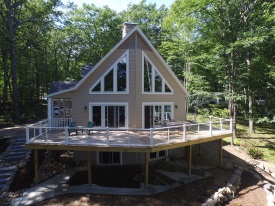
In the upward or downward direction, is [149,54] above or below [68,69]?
below

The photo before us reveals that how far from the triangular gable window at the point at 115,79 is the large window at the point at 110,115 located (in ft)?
3.54

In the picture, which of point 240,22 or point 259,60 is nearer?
point 240,22

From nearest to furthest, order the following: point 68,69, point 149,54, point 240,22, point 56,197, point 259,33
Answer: point 56,197 < point 149,54 < point 259,33 < point 240,22 < point 68,69

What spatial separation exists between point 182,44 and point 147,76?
12.2 meters

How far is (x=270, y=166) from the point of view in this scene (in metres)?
16.4

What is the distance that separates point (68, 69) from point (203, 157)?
110 ft

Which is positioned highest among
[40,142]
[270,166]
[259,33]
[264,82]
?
[259,33]

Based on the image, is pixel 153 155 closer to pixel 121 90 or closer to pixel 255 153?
pixel 121 90

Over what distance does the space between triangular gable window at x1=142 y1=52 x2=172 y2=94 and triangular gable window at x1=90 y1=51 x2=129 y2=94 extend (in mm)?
1309

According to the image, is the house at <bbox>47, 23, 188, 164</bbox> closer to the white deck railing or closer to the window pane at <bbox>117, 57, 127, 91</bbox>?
the window pane at <bbox>117, 57, 127, 91</bbox>

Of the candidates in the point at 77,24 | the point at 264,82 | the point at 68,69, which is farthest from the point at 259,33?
the point at 68,69

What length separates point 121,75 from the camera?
1439 centimetres

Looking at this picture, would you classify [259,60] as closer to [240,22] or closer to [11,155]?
[240,22]

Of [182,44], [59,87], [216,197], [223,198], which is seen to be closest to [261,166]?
[223,198]
